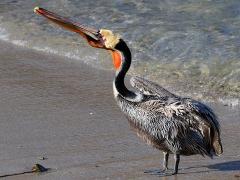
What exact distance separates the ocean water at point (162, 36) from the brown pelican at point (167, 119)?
1833mm

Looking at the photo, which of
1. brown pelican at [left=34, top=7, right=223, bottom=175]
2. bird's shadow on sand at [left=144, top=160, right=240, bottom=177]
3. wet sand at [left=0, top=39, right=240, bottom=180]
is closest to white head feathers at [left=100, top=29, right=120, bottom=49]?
brown pelican at [left=34, top=7, right=223, bottom=175]

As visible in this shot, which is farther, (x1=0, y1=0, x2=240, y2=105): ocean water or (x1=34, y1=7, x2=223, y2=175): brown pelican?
(x1=0, y1=0, x2=240, y2=105): ocean water

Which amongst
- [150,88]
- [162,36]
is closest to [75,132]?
[150,88]

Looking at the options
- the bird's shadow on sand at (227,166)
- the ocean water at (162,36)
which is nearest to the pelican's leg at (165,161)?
the bird's shadow on sand at (227,166)

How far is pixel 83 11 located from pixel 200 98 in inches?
147

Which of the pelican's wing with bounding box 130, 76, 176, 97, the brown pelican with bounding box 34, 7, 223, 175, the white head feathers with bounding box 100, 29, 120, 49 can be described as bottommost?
the brown pelican with bounding box 34, 7, 223, 175

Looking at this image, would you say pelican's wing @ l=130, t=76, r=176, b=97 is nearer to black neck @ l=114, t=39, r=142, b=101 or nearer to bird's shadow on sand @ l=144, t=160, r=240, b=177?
black neck @ l=114, t=39, r=142, b=101

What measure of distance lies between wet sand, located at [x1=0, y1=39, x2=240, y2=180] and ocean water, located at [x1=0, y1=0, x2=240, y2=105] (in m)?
0.52

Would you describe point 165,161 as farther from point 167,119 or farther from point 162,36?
point 162,36

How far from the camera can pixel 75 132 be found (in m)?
6.45

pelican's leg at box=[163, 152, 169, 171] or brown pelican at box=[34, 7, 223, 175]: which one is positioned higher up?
brown pelican at box=[34, 7, 223, 175]

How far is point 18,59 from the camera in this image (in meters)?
8.92

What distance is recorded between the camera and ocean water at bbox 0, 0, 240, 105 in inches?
317

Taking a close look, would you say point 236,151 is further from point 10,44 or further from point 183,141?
point 10,44
